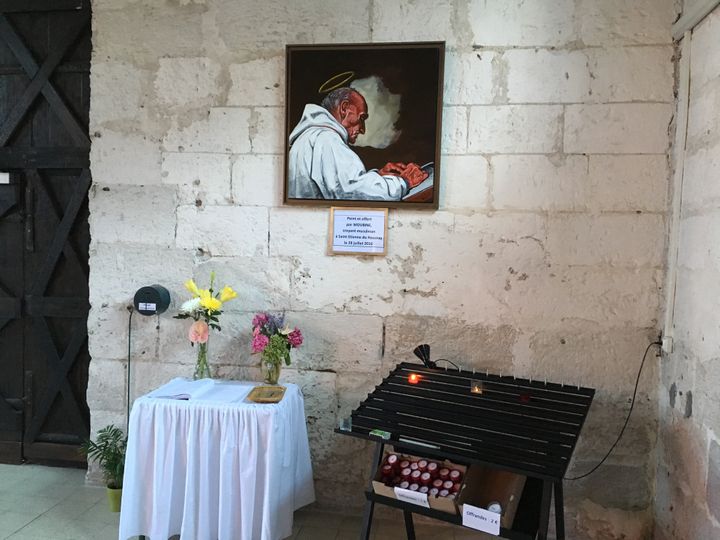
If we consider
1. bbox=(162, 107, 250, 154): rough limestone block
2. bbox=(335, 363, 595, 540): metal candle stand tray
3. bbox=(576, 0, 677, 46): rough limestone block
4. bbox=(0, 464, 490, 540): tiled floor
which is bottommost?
bbox=(0, 464, 490, 540): tiled floor

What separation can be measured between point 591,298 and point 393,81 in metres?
1.44

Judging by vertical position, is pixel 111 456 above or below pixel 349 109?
below

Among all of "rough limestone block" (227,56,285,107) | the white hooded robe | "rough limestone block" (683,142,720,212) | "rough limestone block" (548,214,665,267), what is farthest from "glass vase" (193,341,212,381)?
"rough limestone block" (683,142,720,212)

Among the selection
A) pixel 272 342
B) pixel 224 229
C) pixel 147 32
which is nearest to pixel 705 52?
pixel 272 342

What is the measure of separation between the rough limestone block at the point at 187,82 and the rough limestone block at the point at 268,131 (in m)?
0.28

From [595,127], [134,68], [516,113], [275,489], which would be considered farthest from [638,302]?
[134,68]

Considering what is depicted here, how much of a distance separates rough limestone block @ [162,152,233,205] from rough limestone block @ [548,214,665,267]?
1.68 meters

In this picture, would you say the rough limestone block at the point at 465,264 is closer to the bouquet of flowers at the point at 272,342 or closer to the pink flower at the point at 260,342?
the bouquet of flowers at the point at 272,342

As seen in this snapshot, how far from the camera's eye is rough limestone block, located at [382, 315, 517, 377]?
2.58 meters

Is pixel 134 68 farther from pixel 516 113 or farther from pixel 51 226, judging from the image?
pixel 516 113

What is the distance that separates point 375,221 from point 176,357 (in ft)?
4.35

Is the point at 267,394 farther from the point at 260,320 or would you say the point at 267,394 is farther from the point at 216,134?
the point at 216,134

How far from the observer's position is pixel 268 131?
2719mm

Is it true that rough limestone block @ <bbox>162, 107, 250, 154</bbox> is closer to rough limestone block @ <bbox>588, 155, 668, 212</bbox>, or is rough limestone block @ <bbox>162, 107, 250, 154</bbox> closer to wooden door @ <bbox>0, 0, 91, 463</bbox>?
wooden door @ <bbox>0, 0, 91, 463</bbox>
